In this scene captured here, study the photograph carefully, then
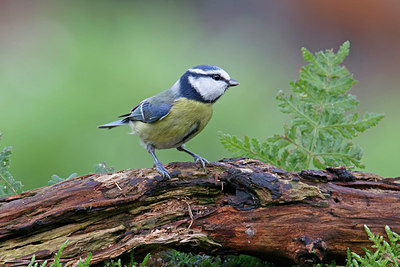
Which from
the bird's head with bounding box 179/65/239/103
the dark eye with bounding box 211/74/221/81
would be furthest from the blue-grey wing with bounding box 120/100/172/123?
the dark eye with bounding box 211/74/221/81

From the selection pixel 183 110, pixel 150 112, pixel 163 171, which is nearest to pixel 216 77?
pixel 183 110

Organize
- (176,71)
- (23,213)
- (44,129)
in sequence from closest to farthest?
(23,213), (44,129), (176,71)

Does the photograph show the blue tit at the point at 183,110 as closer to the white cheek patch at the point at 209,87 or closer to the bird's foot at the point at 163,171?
the white cheek patch at the point at 209,87

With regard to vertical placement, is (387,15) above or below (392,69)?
above

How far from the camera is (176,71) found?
5410 millimetres

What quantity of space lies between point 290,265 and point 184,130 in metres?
1.00

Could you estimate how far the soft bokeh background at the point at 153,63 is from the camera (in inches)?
180

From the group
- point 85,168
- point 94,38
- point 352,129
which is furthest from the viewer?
point 94,38

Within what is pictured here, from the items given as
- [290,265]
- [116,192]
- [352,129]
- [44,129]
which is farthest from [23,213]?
[44,129]

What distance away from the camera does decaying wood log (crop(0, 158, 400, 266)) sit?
6.80 feet

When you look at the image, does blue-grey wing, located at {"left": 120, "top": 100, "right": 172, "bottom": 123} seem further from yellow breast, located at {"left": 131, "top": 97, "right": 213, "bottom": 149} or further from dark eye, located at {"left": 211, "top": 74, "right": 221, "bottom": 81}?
dark eye, located at {"left": 211, "top": 74, "right": 221, "bottom": 81}

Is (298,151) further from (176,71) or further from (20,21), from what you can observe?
(20,21)

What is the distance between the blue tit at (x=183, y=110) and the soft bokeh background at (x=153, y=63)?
1.44 meters

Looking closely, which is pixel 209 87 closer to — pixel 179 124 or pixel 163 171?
pixel 179 124
